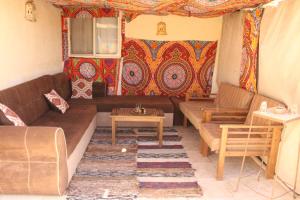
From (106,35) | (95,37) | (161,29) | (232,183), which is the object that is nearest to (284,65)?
(232,183)

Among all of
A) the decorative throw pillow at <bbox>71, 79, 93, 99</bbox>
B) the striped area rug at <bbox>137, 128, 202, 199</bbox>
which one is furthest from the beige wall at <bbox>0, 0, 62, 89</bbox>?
the striped area rug at <bbox>137, 128, 202, 199</bbox>

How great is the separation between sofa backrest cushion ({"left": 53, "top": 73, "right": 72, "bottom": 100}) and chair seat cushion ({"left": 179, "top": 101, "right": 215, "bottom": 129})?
79.7 inches

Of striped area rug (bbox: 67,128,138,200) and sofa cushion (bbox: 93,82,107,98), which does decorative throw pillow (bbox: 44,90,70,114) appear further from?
sofa cushion (bbox: 93,82,107,98)

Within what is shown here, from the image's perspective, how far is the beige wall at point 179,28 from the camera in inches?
201

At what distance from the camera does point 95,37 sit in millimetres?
5160

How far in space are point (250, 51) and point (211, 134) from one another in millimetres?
1616

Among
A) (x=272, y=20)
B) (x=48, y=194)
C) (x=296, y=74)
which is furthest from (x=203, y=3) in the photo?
(x=48, y=194)

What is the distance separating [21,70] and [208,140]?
2.58 metres

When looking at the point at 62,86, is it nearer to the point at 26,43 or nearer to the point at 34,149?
the point at 26,43

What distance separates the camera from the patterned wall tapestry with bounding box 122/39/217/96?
515cm

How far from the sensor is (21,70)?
344 centimetres

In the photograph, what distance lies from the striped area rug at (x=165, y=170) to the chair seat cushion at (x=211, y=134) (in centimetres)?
39

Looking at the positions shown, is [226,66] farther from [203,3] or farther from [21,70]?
[21,70]

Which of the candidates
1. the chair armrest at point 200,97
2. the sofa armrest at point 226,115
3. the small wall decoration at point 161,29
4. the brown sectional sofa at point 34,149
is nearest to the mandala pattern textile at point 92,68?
the small wall decoration at point 161,29
